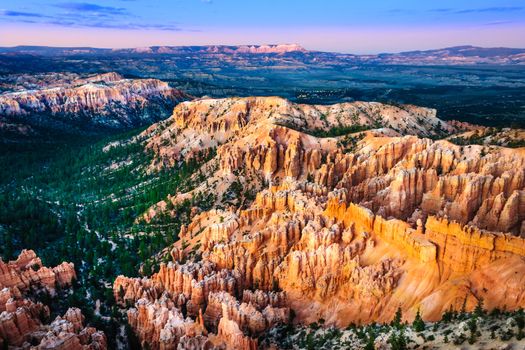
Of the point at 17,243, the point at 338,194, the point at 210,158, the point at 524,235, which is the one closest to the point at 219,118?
the point at 210,158

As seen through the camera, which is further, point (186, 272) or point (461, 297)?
point (186, 272)

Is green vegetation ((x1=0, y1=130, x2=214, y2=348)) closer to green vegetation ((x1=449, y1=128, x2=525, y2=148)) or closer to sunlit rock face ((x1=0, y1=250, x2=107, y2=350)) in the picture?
sunlit rock face ((x1=0, y1=250, x2=107, y2=350))

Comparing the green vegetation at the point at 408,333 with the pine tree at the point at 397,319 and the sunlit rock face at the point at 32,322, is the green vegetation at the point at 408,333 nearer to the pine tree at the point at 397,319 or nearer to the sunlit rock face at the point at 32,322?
the pine tree at the point at 397,319

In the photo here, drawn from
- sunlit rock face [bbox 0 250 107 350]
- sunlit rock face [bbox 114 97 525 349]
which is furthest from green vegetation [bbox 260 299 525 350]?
sunlit rock face [bbox 0 250 107 350]

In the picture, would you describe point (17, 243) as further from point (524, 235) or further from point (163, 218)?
point (524, 235)

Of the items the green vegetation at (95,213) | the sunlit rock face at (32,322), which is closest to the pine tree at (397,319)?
the sunlit rock face at (32,322)

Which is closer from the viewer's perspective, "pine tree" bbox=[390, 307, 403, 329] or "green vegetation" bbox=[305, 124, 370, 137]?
"pine tree" bbox=[390, 307, 403, 329]

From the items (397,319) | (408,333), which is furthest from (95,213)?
(408,333)

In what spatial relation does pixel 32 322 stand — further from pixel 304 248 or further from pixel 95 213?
pixel 95 213
